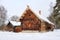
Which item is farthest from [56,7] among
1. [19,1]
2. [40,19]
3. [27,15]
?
[19,1]

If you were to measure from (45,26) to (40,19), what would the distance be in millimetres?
232

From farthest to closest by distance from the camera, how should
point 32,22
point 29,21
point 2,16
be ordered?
1. point 29,21
2. point 32,22
3. point 2,16

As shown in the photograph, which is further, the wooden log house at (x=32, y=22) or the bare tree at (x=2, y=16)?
the wooden log house at (x=32, y=22)

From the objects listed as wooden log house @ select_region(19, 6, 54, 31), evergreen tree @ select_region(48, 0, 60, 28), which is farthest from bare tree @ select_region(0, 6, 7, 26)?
evergreen tree @ select_region(48, 0, 60, 28)

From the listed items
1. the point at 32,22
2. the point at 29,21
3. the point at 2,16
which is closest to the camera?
the point at 2,16

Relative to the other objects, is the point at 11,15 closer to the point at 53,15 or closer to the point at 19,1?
the point at 19,1

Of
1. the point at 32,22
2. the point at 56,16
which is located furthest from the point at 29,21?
the point at 56,16

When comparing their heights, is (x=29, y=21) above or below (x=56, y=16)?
below

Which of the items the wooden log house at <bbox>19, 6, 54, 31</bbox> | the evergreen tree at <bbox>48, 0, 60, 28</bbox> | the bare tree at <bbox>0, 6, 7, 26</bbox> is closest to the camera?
the bare tree at <bbox>0, 6, 7, 26</bbox>

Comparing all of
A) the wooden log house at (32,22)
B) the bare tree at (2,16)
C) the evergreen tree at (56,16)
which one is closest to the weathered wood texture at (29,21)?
the wooden log house at (32,22)

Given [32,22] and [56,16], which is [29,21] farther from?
[56,16]

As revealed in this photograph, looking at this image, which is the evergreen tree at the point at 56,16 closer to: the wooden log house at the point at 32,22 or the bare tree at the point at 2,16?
the wooden log house at the point at 32,22

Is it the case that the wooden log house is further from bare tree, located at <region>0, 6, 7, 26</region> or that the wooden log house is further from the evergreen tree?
bare tree, located at <region>0, 6, 7, 26</region>

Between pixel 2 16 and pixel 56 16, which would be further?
pixel 56 16
